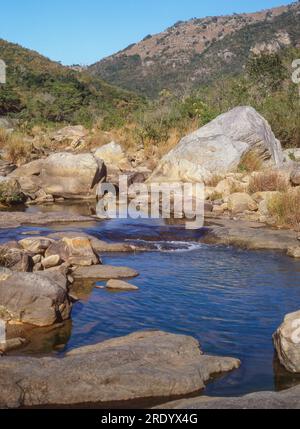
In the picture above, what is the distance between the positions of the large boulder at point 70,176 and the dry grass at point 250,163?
3.79 metres

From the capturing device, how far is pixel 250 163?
615 inches

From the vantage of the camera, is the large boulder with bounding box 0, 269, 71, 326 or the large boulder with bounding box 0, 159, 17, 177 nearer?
the large boulder with bounding box 0, 269, 71, 326

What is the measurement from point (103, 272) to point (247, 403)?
4220mm

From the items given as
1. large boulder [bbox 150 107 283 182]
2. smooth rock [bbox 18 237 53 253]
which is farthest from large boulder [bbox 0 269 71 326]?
large boulder [bbox 150 107 283 182]

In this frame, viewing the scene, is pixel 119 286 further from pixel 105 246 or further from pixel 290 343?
pixel 290 343

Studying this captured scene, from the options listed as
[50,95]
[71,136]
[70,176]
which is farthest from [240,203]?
[50,95]

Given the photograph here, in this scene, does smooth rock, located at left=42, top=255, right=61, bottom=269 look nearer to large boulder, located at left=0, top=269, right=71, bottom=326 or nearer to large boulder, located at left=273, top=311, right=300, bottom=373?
large boulder, located at left=0, top=269, right=71, bottom=326

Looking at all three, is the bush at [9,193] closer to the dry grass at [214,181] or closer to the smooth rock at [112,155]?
the dry grass at [214,181]

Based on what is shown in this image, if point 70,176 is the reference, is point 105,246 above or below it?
below

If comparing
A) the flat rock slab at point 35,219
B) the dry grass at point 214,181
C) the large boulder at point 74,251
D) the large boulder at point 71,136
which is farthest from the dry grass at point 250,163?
the large boulder at point 71,136

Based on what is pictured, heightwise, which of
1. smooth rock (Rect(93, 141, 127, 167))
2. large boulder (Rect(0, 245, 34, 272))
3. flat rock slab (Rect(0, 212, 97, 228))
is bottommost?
large boulder (Rect(0, 245, 34, 272))

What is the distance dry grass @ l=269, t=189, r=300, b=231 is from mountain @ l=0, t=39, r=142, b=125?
44.0 ft

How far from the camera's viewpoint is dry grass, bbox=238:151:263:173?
1551cm

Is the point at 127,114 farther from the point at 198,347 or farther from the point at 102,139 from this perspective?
the point at 198,347
